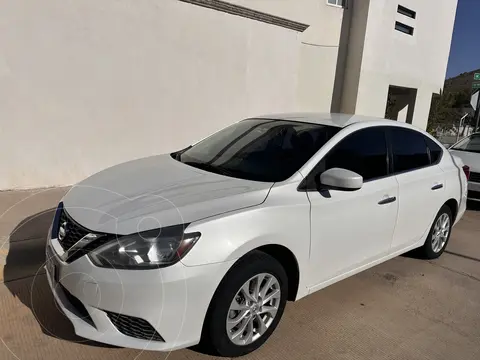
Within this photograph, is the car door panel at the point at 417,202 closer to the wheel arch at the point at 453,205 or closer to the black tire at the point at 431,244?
the black tire at the point at 431,244

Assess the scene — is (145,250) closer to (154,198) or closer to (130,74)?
(154,198)

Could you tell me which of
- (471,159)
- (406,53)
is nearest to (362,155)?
(471,159)

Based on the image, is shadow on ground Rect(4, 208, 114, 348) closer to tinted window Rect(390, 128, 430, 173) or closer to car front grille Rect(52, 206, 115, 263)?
car front grille Rect(52, 206, 115, 263)

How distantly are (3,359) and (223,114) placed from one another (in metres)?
6.14

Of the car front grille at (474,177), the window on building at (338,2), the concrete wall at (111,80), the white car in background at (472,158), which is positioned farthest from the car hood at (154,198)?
the window on building at (338,2)

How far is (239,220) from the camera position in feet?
7.69

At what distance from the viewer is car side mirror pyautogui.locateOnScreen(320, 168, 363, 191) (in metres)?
2.73

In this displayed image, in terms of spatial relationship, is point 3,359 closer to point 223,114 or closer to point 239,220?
point 239,220

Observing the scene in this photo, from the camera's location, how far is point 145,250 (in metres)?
2.14

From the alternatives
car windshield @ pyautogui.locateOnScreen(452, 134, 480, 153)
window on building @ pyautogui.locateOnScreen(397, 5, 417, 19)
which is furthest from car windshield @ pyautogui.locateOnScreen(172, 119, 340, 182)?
window on building @ pyautogui.locateOnScreen(397, 5, 417, 19)

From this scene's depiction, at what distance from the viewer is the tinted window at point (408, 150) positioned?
3.69 meters

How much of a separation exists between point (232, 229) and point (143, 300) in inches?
25.1

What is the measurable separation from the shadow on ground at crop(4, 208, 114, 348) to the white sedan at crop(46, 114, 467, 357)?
46cm

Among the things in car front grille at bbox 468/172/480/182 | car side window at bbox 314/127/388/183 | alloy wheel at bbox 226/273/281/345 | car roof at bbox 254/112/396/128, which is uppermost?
car roof at bbox 254/112/396/128
